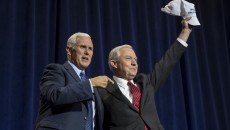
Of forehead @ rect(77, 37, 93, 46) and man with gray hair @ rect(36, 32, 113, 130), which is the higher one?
forehead @ rect(77, 37, 93, 46)

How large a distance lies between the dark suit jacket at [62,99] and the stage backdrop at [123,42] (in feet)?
3.18

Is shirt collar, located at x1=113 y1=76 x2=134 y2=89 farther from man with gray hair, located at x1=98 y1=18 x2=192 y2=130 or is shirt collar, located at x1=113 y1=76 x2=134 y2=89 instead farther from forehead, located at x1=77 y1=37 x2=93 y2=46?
forehead, located at x1=77 y1=37 x2=93 y2=46

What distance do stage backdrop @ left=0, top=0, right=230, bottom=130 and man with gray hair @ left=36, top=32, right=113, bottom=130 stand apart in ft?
2.97

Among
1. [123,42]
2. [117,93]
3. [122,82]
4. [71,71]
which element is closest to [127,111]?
[117,93]

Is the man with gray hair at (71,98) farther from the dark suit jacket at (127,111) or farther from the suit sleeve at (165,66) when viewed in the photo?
the suit sleeve at (165,66)

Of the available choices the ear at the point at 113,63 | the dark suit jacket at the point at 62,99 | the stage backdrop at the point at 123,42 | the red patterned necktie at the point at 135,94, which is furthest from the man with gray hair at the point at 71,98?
the stage backdrop at the point at 123,42

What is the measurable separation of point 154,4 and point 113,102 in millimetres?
1847

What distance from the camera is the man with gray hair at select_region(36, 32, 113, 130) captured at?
149 centimetres

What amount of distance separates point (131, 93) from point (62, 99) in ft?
1.70

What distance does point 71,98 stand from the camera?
4.84 ft

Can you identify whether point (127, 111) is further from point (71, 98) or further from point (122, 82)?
point (71, 98)

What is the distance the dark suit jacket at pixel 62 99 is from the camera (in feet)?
4.86

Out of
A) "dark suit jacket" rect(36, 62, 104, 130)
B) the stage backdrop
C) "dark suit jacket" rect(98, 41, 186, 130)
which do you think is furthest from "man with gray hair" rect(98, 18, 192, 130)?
the stage backdrop

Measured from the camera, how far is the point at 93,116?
1.73 meters
